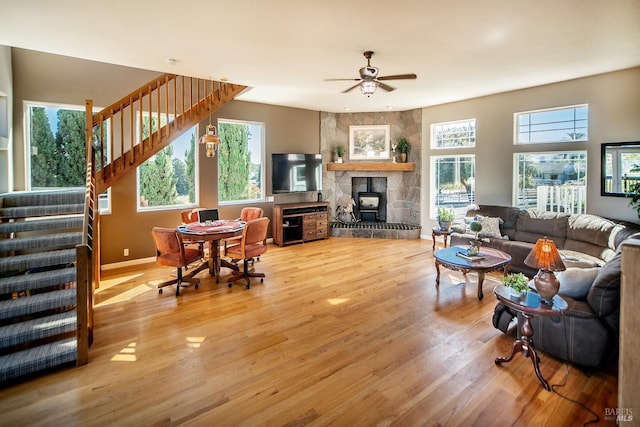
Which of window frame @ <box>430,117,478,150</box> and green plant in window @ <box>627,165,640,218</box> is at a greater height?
window frame @ <box>430,117,478,150</box>

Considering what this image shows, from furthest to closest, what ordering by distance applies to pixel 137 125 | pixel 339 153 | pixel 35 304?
pixel 339 153, pixel 137 125, pixel 35 304

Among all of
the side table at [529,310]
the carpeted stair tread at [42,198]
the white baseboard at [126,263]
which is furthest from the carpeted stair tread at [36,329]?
the side table at [529,310]

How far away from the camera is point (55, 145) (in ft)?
16.8

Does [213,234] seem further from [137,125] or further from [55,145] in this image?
[55,145]

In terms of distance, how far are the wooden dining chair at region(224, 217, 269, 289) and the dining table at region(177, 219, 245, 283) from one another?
19 cm

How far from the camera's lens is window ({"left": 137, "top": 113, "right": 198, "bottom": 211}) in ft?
19.3

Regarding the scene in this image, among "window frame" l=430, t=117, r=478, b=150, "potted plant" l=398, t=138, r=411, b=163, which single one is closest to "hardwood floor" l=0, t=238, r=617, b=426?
"window frame" l=430, t=117, r=478, b=150

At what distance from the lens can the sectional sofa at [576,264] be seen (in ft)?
8.50

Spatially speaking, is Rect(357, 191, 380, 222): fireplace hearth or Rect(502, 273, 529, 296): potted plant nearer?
Rect(502, 273, 529, 296): potted plant

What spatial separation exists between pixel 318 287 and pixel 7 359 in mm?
3250

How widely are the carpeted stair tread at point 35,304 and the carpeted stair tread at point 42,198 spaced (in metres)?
1.51

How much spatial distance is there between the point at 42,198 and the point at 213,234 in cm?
214

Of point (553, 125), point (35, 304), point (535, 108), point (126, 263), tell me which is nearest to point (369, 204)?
point (535, 108)

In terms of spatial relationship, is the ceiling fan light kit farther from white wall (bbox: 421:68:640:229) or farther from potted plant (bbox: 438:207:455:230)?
white wall (bbox: 421:68:640:229)
